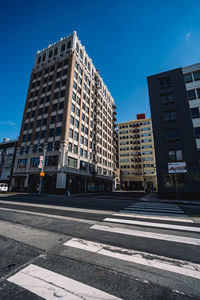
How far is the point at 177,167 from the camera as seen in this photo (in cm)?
2169

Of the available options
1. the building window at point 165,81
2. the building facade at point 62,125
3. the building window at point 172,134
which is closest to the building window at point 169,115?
the building window at point 172,134

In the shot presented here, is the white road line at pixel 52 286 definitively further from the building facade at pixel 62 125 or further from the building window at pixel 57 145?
the building window at pixel 57 145

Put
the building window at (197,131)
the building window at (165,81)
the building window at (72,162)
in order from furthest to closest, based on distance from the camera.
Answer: the building window at (72,162) < the building window at (165,81) < the building window at (197,131)

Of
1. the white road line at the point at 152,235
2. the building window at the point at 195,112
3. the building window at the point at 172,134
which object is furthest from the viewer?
the building window at the point at 172,134

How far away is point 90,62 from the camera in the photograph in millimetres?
43250

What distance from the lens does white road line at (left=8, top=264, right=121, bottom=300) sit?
2021 mm

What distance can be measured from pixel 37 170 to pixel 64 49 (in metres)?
32.8

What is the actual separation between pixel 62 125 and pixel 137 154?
41075 mm

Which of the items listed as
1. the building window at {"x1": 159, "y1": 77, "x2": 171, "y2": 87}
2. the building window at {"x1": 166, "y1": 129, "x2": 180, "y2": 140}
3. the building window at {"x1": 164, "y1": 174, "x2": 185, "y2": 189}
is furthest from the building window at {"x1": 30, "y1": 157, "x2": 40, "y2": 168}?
the building window at {"x1": 159, "y1": 77, "x2": 171, "y2": 87}

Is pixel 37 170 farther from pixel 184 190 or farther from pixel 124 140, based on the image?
pixel 124 140

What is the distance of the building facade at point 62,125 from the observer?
28.5 m

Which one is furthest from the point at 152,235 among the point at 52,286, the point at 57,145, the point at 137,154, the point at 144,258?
the point at 137,154

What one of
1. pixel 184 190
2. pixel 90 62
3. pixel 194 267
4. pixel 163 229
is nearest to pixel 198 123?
pixel 184 190

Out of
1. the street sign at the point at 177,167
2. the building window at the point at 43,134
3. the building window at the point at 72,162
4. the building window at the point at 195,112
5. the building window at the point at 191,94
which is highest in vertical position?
the building window at the point at 191,94
